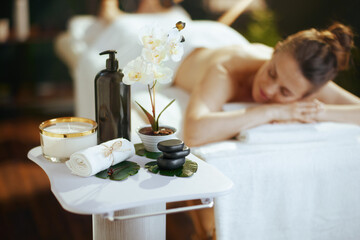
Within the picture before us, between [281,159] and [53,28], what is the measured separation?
287 cm

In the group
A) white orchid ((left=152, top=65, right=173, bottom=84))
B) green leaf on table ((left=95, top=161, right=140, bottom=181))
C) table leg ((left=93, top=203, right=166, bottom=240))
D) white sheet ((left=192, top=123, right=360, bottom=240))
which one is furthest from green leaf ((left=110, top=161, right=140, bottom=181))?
white sheet ((left=192, top=123, right=360, bottom=240))

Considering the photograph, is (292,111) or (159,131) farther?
(292,111)

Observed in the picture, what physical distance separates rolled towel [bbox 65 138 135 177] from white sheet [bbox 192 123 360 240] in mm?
380

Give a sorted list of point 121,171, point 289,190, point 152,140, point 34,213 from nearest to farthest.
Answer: point 121,171
point 152,140
point 289,190
point 34,213

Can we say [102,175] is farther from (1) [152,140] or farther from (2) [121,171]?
(1) [152,140]

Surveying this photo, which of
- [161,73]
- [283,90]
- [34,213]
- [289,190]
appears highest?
[161,73]

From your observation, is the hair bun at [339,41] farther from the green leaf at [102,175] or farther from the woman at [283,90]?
the green leaf at [102,175]

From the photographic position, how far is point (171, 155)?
3.27 feet

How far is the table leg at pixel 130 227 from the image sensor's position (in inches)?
41.5

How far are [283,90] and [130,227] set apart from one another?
827 millimetres

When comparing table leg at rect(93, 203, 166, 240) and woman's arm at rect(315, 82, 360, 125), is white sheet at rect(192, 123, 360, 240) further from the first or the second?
table leg at rect(93, 203, 166, 240)

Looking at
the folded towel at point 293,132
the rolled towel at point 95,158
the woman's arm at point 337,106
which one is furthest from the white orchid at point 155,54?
the woman's arm at point 337,106

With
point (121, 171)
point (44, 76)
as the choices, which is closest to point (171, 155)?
point (121, 171)

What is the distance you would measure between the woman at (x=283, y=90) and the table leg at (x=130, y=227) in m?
0.42
